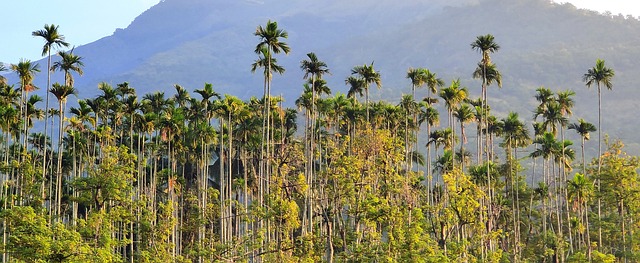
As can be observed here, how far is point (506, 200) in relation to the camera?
85750 millimetres

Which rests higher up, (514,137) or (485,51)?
(485,51)

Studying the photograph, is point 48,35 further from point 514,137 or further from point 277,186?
point 514,137

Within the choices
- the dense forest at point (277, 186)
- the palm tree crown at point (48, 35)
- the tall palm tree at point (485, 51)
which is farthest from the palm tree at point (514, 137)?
the palm tree crown at point (48, 35)

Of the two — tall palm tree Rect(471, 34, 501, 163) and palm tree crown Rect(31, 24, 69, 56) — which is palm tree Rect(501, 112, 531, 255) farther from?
palm tree crown Rect(31, 24, 69, 56)

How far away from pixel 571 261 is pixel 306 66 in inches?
1327

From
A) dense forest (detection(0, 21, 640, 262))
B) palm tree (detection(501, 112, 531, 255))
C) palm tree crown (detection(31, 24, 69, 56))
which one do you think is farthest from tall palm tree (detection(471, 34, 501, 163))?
palm tree crown (detection(31, 24, 69, 56))

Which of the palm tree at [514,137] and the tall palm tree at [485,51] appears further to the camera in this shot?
the palm tree at [514,137]

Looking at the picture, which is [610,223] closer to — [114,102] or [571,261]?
[571,261]

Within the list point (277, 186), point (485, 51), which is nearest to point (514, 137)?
point (485, 51)

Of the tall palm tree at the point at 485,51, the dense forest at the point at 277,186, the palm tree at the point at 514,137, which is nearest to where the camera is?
the dense forest at the point at 277,186

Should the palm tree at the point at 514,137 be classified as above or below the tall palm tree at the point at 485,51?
below

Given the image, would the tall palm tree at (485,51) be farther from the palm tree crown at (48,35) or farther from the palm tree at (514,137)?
the palm tree crown at (48,35)

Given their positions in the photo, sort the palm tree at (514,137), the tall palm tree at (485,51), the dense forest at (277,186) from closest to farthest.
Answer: the dense forest at (277,186) < the tall palm tree at (485,51) < the palm tree at (514,137)

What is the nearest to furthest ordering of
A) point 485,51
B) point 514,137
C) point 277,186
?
point 277,186 < point 485,51 < point 514,137
